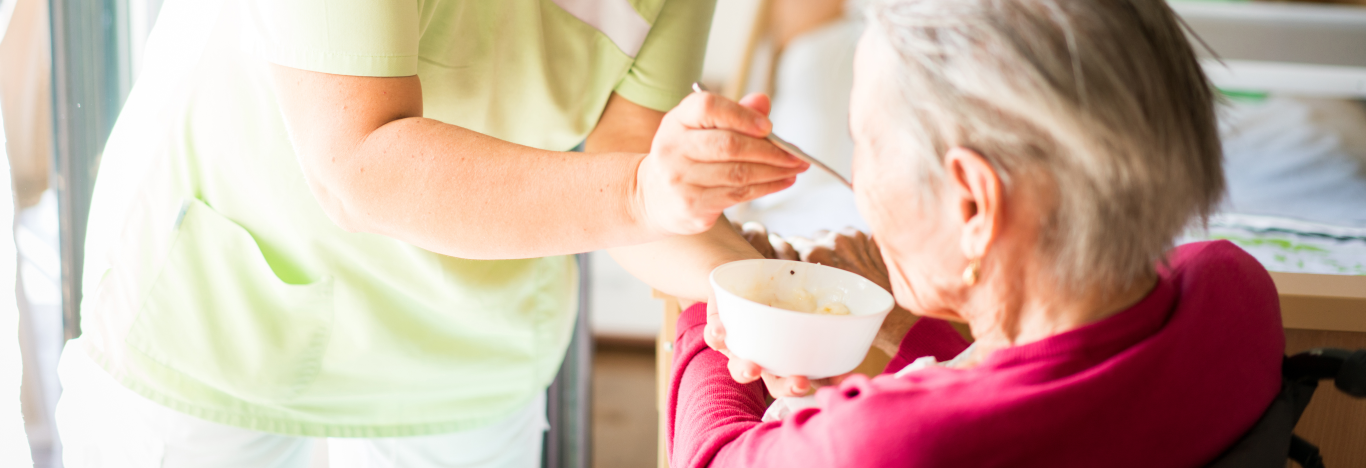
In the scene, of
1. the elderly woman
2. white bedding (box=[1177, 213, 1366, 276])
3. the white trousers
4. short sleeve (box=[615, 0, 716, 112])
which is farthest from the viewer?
white bedding (box=[1177, 213, 1366, 276])

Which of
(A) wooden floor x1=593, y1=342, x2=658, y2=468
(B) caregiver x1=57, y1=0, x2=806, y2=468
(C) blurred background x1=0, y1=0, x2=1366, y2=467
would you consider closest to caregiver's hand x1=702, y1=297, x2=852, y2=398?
(B) caregiver x1=57, y1=0, x2=806, y2=468

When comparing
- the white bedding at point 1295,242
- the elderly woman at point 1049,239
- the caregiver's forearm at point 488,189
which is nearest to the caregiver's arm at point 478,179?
the caregiver's forearm at point 488,189

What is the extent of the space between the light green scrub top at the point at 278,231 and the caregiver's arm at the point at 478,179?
0.55 ft

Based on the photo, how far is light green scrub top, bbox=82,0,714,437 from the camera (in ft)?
3.13

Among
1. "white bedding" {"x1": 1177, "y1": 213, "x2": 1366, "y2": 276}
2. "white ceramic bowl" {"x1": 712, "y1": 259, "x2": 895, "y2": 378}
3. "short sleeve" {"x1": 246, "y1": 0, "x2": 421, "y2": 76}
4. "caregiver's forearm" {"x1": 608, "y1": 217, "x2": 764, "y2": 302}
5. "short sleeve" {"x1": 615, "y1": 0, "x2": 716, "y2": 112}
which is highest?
"short sleeve" {"x1": 246, "y1": 0, "x2": 421, "y2": 76}

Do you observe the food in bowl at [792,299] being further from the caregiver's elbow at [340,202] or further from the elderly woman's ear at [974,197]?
the caregiver's elbow at [340,202]

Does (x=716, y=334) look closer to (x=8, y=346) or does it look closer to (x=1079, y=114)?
(x=1079, y=114)

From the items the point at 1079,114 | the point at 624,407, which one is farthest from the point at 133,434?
the point at 624,407

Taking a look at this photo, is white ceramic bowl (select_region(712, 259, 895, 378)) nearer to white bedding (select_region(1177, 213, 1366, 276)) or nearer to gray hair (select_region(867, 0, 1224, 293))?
gray hair (select_region(867, 0, 1224, 293))

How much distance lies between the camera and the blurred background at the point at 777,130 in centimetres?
149

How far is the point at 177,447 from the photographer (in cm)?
96

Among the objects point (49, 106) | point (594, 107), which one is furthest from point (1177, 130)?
point (49, 106)

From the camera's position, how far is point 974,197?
25.0 inches

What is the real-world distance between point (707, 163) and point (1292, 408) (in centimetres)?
51
